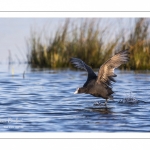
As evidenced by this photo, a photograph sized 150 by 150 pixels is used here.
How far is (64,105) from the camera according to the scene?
11898 millimetres

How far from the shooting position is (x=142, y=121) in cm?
1114

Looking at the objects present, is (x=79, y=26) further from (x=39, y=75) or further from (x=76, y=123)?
(x=76, y=123)

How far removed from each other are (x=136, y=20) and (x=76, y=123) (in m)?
2.59

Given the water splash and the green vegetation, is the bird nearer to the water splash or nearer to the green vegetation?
the water splash

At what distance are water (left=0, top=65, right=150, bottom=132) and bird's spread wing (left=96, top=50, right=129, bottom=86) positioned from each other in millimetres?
542

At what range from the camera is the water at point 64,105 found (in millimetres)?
10984

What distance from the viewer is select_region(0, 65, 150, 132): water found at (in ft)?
36.0

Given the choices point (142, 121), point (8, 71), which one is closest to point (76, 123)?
point (142, 121)

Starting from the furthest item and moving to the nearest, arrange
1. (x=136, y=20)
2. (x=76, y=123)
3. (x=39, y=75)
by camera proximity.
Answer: (x=39, y=75) < (x=136, y=20) < (x=76, y=123)
